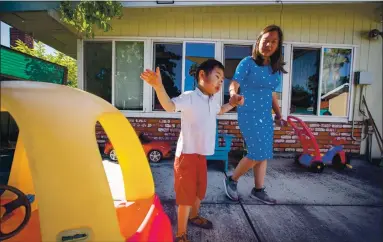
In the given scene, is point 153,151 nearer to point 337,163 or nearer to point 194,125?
point 194,125

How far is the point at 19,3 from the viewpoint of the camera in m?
3.97

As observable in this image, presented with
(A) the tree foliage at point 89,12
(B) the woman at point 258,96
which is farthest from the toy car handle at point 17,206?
(A) the tree foliage at point 89,12

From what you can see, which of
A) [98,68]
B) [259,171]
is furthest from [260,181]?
[98,68]

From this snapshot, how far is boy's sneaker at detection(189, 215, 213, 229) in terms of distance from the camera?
2.07 metres

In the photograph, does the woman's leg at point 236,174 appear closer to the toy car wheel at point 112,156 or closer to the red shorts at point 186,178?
the red shorts at point 186,178

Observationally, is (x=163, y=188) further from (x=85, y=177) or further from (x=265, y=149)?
(x=85, y=177)

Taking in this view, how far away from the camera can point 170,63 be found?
5.16m

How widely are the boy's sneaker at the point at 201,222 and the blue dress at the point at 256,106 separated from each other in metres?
0.80

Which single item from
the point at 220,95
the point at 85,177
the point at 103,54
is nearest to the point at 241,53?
the point at 220,95

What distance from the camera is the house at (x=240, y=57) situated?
5004 mm

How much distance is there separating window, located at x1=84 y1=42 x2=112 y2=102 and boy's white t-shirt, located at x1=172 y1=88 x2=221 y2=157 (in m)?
3.86

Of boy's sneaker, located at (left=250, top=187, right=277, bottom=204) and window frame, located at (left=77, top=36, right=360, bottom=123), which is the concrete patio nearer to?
boy's sneaker, located at (left=250, top=187, right=277, bottom=204)

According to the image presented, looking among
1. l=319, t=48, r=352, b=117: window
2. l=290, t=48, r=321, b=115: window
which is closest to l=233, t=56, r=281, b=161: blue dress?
l=290, t=48, r=321, b=115: window

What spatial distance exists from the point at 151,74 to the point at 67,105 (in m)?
0.68
